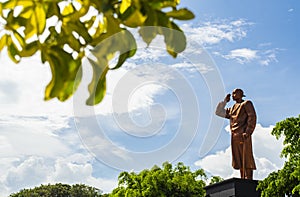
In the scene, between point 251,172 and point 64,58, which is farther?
point 251,172

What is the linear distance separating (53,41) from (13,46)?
88 millimetres

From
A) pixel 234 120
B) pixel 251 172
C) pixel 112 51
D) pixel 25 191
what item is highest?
pixel 25 191

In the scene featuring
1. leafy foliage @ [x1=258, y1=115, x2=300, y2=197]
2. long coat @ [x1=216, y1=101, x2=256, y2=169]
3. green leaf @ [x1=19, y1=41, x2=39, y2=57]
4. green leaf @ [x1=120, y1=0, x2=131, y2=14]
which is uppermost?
long coat @ [x1=216, y1=101, x2=256, y2=169]

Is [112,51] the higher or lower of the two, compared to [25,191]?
lower

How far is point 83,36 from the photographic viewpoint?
985 millimetres

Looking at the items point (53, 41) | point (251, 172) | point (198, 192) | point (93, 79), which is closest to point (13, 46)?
point (53, 41)

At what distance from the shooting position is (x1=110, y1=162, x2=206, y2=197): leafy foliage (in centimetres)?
1045

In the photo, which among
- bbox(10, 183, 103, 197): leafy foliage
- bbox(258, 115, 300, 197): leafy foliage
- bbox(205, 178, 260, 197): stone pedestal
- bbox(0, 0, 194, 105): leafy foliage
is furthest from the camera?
bbox(10, 183, 103, 197): leafy foliage

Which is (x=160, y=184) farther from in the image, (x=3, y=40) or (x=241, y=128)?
(x=3, y=40)

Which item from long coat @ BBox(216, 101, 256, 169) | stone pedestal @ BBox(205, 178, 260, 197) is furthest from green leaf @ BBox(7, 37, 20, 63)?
long coat @ BBox(216, 101, 256, 169)

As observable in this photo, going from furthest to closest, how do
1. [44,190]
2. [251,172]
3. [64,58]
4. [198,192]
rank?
1. [44,190]
2. [198,192]
3. [251,172]
4. [64,58]

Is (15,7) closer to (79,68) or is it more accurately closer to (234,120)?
(79,68)

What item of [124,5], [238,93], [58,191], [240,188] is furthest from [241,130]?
[58,191]

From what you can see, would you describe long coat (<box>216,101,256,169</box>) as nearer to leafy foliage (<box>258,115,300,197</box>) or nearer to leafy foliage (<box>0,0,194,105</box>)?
leafy foliage (<box>258,115,300,197</box>)
